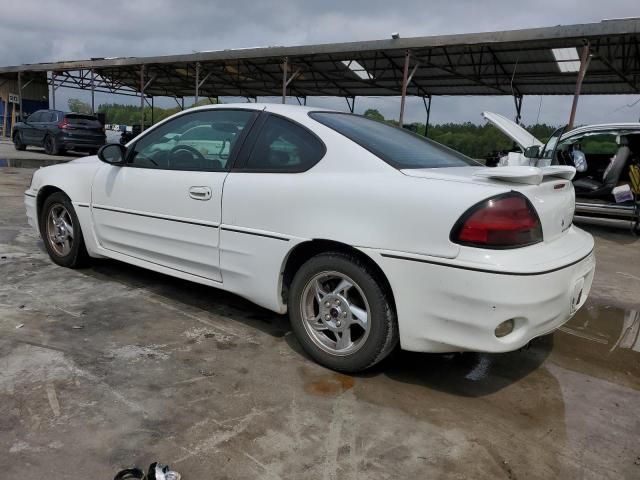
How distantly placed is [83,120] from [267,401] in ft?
54.4

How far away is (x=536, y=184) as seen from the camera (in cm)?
253

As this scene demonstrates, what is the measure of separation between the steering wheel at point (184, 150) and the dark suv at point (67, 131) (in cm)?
1439

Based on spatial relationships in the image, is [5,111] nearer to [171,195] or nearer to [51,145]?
[51,145]

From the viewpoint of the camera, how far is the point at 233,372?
2727mm

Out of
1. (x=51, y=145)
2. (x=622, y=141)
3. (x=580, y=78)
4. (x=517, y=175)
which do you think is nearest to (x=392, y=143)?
(x=517, y=175)

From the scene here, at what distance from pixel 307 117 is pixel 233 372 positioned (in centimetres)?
156

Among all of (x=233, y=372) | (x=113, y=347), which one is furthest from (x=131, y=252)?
(x=233, y=372)

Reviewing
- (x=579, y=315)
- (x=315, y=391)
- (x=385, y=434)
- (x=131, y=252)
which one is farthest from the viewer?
(x=579, y=315)

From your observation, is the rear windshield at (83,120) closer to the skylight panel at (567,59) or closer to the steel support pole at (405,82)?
the steel support pole at (405,82)

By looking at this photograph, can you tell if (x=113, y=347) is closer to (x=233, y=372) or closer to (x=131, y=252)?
(x=233, y=372)

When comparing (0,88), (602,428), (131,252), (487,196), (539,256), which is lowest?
(602,428)

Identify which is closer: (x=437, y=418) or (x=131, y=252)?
(x=437, y=418)

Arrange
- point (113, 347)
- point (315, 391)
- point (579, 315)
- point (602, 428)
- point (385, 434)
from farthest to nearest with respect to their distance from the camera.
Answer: point (579, 315)
point (113, 347)
point (315, 391)
point (602, 428)
point (385, 434)

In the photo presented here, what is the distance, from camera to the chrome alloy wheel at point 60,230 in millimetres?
4281
